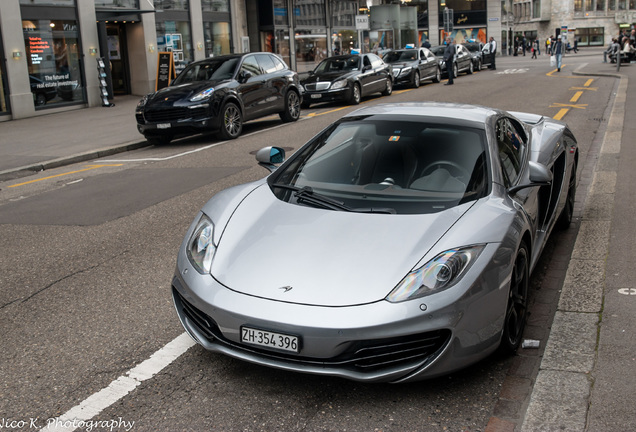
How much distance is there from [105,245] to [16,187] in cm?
485

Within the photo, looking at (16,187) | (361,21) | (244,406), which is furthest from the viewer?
(361,21)

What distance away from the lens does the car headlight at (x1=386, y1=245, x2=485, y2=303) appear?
347 centimetres

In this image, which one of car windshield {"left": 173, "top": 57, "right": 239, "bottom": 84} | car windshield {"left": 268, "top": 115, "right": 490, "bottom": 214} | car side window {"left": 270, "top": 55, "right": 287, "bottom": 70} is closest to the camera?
car windshield {"left": 268, "top": 115, "right": 490, "bottom": 214}

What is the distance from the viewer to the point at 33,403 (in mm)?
3654

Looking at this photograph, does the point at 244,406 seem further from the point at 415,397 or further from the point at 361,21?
the point at 361,21

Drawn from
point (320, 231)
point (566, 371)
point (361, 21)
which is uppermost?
point (361, 21)

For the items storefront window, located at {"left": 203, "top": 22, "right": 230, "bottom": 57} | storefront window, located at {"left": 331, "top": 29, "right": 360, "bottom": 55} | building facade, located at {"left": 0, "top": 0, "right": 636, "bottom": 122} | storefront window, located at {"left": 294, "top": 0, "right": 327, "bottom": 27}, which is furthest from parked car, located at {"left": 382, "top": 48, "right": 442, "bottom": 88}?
storefront window, located at {"left": 331, "top": 29, "right": 360, "bottom": 55}

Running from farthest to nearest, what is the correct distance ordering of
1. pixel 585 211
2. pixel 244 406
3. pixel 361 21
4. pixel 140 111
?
pixel 361 21 < pixel 140 111 < pixel 585 211 < pixel 244 406

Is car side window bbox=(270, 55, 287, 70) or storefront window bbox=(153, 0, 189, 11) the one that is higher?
storefront window bbox=(153, 0, 189, 11)

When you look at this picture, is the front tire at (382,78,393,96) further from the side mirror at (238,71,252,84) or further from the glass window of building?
the glass window of building

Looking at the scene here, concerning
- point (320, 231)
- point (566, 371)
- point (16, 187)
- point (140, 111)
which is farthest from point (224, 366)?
point (140, 111)

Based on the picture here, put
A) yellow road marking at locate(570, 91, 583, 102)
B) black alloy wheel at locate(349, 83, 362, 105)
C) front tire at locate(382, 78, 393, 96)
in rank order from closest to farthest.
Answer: yellow road marking at locate(570, 91, 583, 102)
black alloy wheel at locate(349, 83, 362, 105)
front tire at locate(382, 78, 393, 96)

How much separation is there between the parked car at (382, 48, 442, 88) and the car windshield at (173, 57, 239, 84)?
12719mm

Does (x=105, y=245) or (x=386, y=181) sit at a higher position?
(x=386, y=181)
